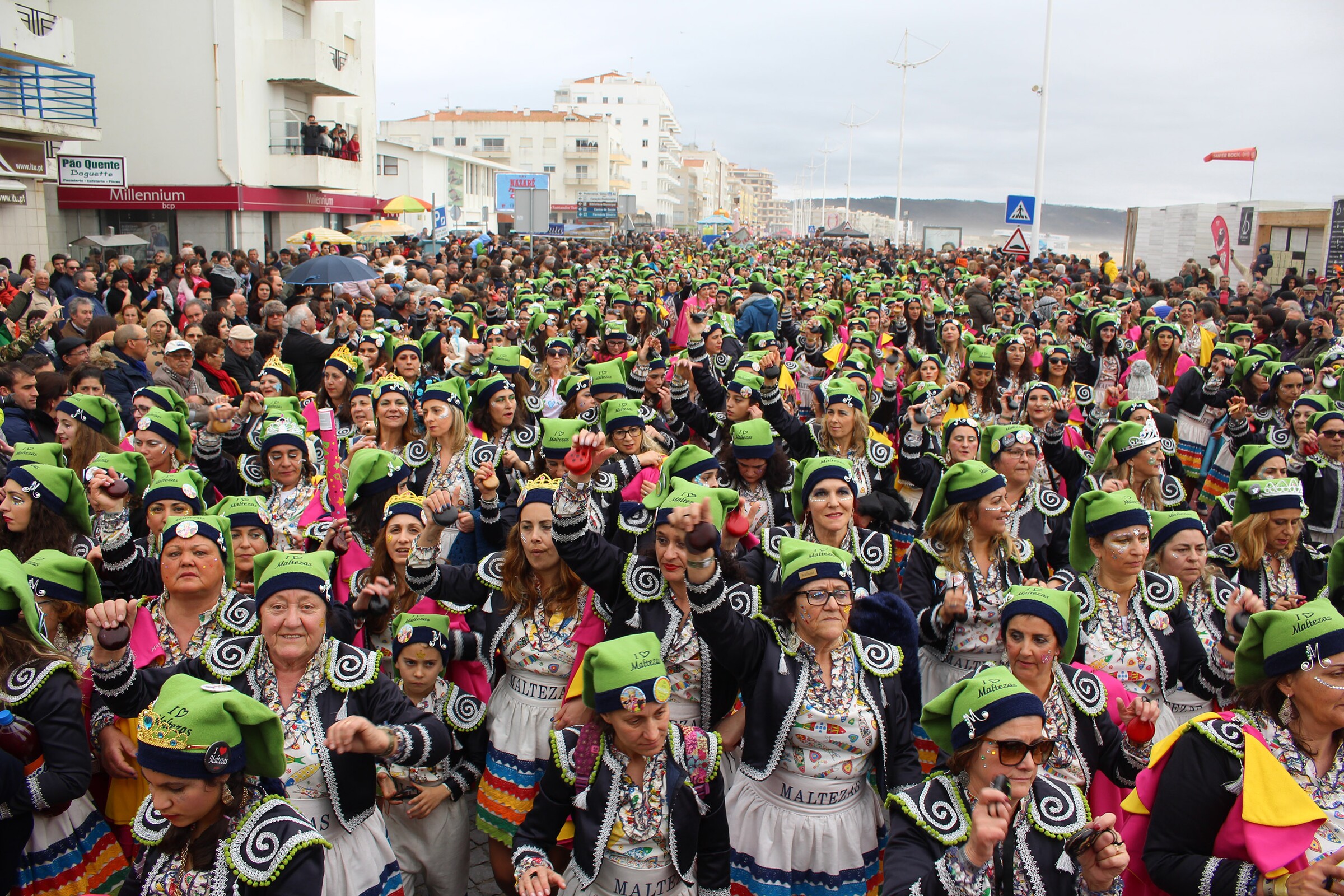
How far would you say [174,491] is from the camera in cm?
501

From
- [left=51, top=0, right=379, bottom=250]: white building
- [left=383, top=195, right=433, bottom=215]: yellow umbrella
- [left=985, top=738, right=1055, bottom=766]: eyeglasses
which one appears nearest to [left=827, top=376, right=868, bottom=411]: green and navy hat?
[left=985, top=738, right=1055, bottom=766]: eyeglasses

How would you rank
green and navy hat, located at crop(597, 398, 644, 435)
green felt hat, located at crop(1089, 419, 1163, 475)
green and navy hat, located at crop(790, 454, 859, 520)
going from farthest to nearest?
green and navy hat, located at crop(597, 398, 644, 435)
green felt hat, located at crop(1089, 419, 1163, 475)
green and navy hat, located at crop(790, 454, 859, 520)

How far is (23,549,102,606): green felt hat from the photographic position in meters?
3.87

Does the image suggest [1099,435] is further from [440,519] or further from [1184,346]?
[440,519]

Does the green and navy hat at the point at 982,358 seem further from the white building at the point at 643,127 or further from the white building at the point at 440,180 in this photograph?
the white building at the point at 643,127

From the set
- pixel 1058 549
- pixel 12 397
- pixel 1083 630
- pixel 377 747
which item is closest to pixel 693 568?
pixel 377 747

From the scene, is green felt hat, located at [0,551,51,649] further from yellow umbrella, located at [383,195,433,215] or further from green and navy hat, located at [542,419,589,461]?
yellow umbrella, located at [383,195,433,215]

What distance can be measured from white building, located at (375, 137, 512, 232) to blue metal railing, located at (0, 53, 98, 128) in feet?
57.6

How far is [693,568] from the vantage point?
348cm

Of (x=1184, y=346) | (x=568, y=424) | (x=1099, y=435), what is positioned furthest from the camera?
(x=1184, y=346)

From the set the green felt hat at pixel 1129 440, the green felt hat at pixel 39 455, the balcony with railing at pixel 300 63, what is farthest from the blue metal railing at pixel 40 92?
the green felt hat at pixel 1129 440

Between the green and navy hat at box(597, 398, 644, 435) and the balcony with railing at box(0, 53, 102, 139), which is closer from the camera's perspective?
the green and navy hat at box(597, 398, 644, 435)

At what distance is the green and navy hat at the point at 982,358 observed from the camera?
9.00m

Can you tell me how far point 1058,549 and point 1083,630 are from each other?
1.66 m
